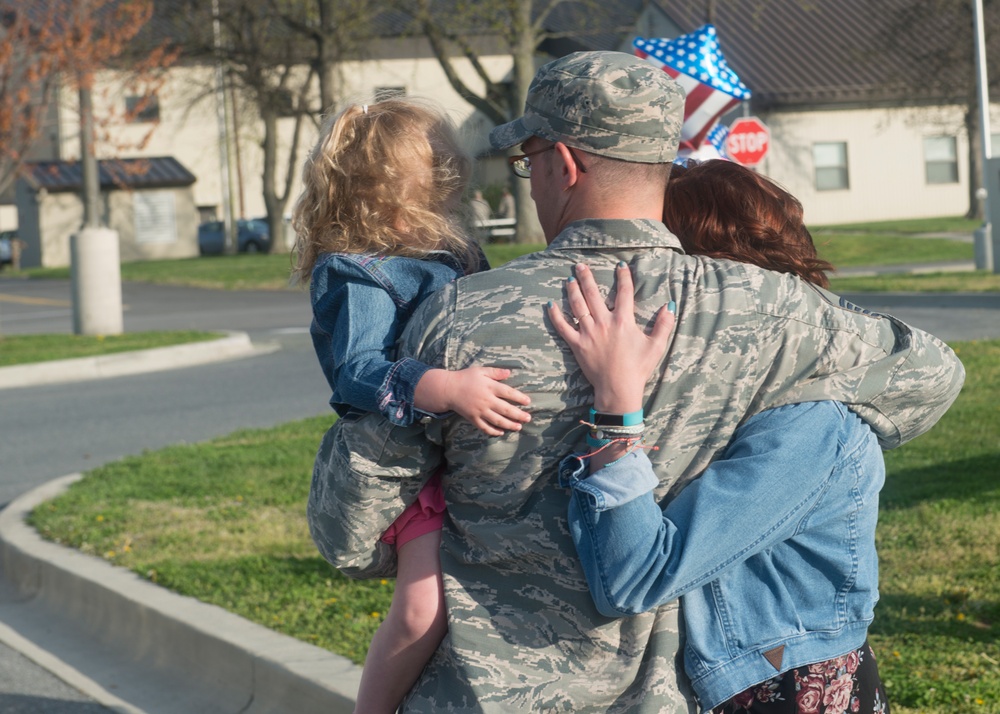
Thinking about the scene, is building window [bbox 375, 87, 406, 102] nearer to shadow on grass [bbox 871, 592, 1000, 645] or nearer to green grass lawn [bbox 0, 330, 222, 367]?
shadow on grass [bbox 871, 592, 1000, 645]

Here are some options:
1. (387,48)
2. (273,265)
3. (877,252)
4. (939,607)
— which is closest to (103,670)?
(939,607)

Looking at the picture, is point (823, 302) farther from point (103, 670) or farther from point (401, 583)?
point (103, 670)

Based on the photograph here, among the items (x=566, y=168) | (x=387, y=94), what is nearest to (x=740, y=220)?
(x=566, y=168)

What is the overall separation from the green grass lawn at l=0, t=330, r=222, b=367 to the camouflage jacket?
1245 cm

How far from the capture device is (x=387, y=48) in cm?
5034

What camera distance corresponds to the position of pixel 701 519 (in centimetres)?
191

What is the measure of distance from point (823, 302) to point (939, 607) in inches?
118

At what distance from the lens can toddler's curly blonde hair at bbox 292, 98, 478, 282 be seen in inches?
95.4

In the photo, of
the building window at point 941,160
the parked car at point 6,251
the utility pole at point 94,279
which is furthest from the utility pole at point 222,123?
the building window at point 941,160

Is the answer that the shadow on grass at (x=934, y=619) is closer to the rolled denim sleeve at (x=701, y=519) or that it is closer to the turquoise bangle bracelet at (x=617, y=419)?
the rolled denim sleeve at (x=701, y=519)

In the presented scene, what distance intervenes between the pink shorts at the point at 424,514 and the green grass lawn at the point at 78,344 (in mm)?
12333

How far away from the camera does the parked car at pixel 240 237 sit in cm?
4775

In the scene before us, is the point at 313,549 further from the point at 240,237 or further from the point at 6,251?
the point at 6,251

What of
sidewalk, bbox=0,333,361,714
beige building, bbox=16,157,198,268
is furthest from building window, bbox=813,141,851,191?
sidewalk, bbox=0,333,361,714
